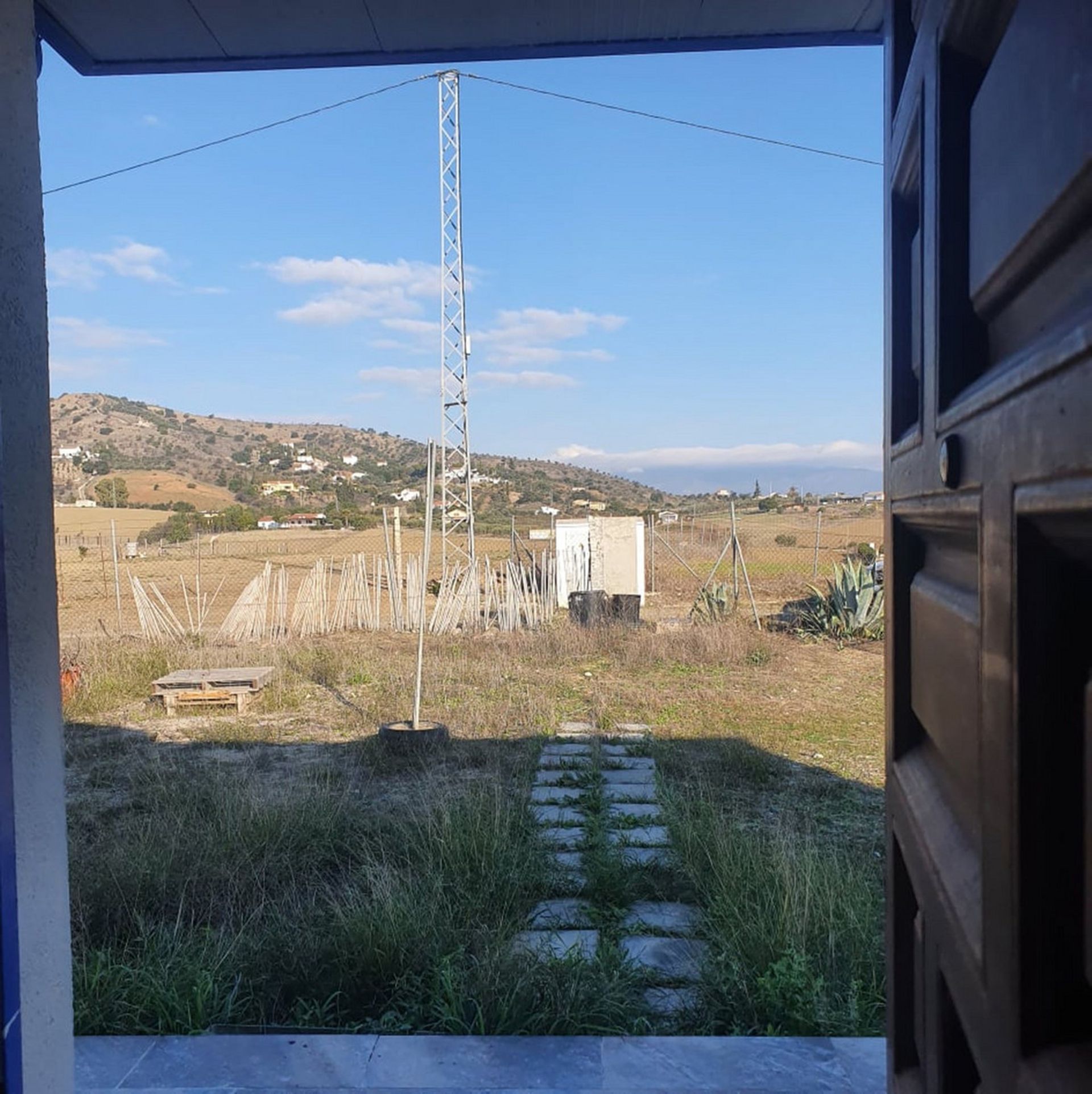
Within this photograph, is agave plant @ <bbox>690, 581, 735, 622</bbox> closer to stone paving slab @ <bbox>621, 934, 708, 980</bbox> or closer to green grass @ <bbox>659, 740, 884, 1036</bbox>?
green grass @ <bbox>659, 740, 884, 1036</bbox>

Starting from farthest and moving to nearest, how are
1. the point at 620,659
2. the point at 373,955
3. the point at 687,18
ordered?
the point at 620,659 → the point at 373,955 → the point at 687,18

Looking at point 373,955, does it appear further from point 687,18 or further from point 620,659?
point 620,659

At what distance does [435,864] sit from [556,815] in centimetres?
116

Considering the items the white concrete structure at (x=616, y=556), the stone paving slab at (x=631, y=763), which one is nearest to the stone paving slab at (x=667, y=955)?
the stone paving slab at (x=631, y=763)

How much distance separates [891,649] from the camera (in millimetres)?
1158

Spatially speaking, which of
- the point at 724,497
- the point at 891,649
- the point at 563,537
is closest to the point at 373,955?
the point at 891,649

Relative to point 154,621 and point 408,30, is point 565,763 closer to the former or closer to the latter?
point 408,30

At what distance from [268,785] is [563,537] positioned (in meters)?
8.81

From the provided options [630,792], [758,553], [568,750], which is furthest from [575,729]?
[758,553]

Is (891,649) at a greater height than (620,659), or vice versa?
(891,649)

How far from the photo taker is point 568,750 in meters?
6.13

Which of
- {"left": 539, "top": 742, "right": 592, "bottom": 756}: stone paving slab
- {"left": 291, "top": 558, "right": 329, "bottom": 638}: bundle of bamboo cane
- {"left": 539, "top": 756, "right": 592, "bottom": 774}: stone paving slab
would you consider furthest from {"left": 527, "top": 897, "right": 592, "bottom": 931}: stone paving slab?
{"left": 291, "top": 558, "right": 329, "bottom": 638}: bundle of bamboo cane

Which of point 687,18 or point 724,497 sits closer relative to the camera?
point 687,18

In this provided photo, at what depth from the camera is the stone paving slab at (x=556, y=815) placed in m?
4.57
